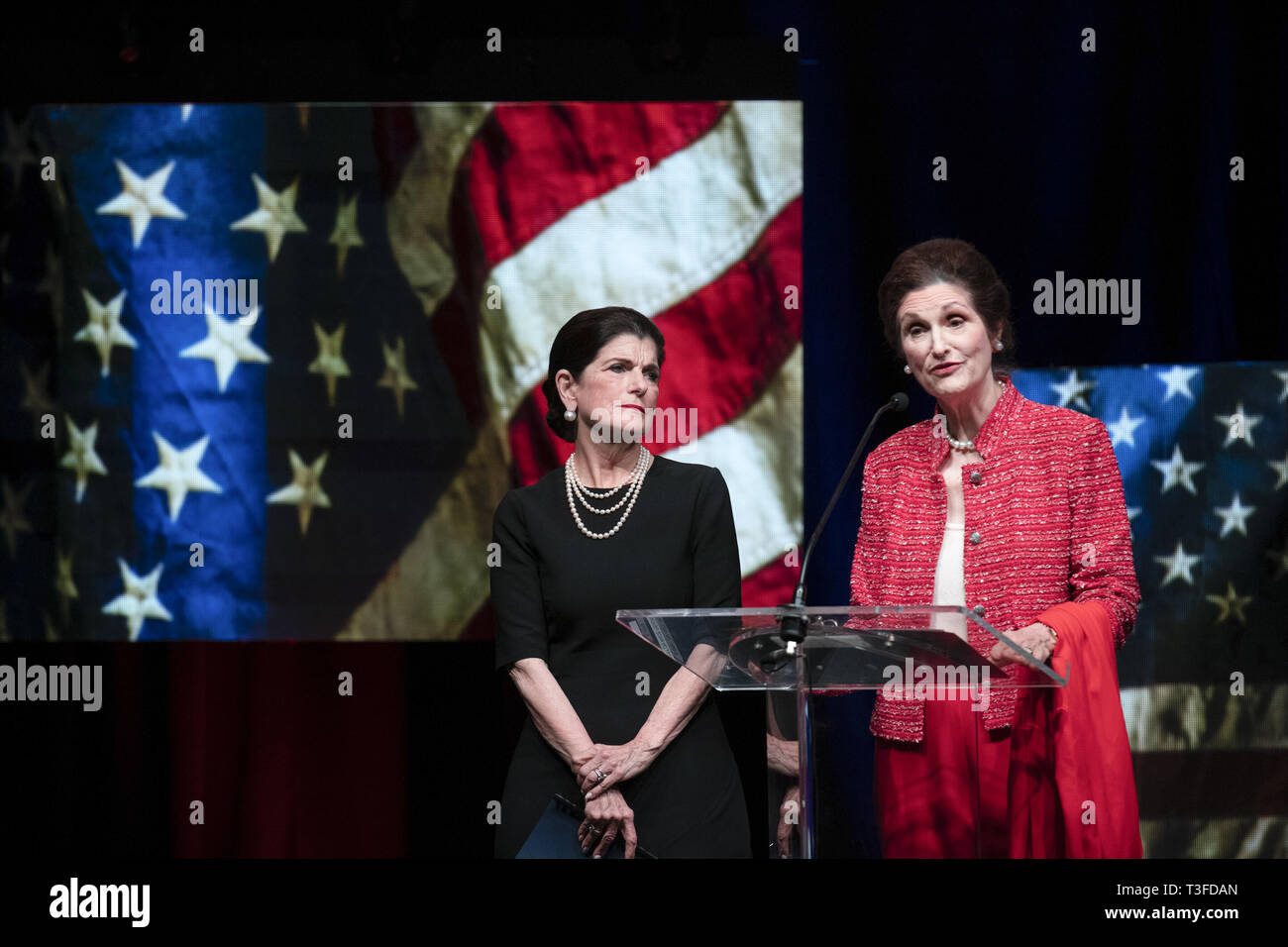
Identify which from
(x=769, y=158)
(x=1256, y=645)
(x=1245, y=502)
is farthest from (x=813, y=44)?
(x=1256, y=645)

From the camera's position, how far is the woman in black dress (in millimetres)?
3205

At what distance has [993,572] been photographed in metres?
3.16

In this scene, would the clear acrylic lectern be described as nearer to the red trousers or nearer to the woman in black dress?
the red trousers

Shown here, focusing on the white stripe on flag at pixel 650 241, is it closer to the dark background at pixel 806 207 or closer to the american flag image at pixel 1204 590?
the dark background at pixel 806 207

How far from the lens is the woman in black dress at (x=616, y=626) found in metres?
3.21

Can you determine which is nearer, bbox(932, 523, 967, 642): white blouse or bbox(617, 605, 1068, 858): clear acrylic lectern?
bbox(617, 605, 1068, 858): clear acrylic lectern

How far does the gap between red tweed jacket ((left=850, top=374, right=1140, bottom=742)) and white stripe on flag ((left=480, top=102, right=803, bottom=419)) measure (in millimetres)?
1228

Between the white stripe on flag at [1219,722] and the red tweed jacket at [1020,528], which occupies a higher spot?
the red tweed jacket at [1020,528]

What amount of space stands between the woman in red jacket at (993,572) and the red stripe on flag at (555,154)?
118 centimetres

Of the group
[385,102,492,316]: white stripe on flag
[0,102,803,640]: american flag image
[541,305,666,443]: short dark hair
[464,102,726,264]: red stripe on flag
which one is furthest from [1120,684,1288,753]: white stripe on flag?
[385,102,492,316]: white stripe on flag

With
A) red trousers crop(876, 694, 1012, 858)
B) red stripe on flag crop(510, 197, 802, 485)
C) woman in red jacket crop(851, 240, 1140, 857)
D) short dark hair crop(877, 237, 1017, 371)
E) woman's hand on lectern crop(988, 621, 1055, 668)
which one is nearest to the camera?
red trousers crop(876, 694, 1012, 858)

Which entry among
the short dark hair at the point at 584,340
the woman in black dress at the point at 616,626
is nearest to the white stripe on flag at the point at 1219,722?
the woman in black dress at the point at 616,626

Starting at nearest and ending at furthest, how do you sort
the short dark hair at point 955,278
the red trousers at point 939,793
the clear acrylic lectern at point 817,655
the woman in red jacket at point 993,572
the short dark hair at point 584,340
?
the clear acrylic lectern at point 817,655 → the red trousers at point 939,793 → the woman in red jacket at point 993,572 → the short dark hair at point 955,278 → the short dark hair at point 584,340

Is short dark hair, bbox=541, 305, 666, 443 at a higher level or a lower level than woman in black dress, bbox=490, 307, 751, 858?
higher
